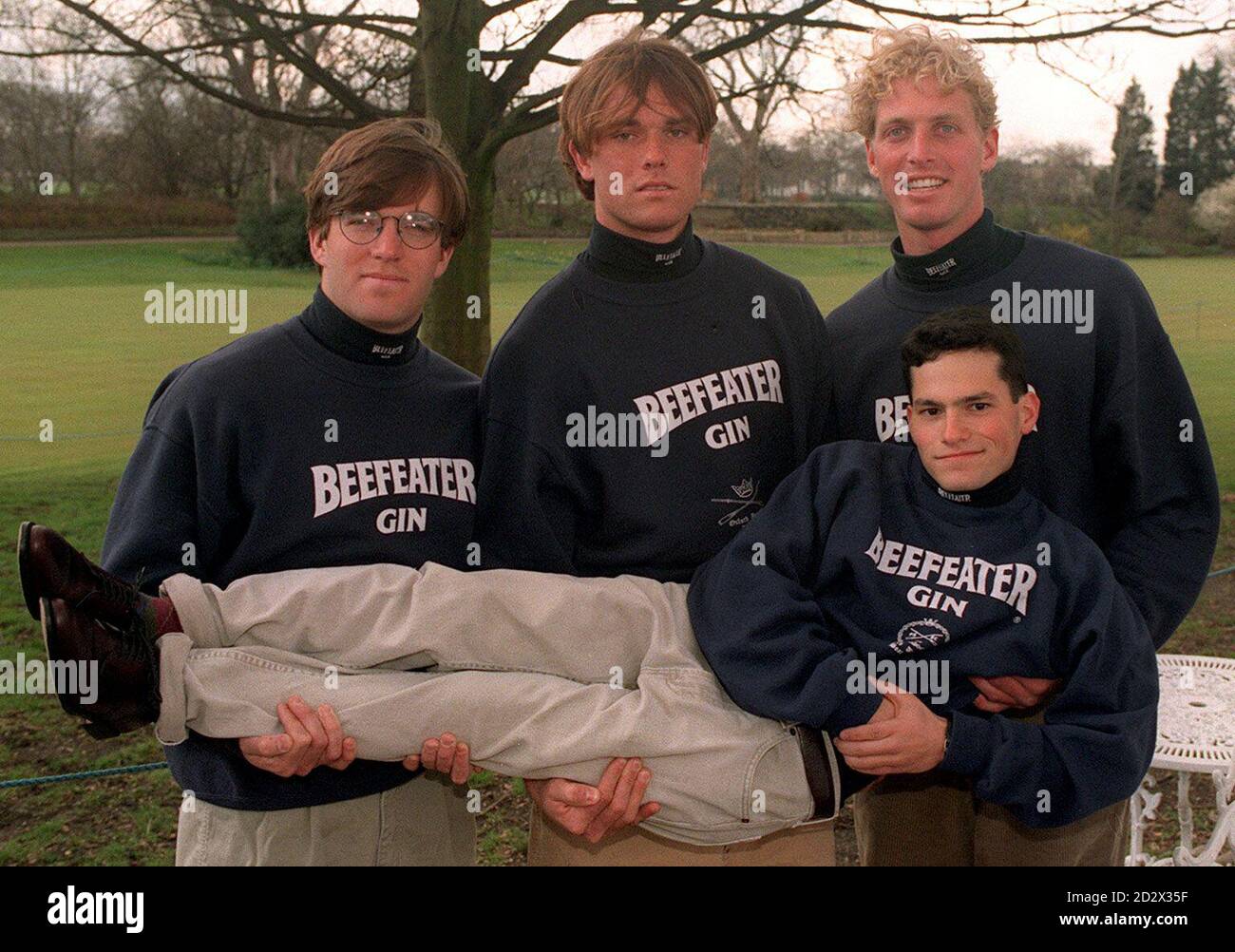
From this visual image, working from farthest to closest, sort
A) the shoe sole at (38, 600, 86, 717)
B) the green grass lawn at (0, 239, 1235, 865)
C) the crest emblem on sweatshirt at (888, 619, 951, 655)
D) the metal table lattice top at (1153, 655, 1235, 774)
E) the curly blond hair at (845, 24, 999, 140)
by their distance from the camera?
1. the green grass lawn at (0, 239, 1235, 865)
2. the metal table lattice top at (1153, 655, 1235, 774)
3. the curly blond hair at (845, 24, 999, 140)
4. the crest emblem on sweatshirt at (888, 619, 951, 655)
5. the shoe sole at (38, 600, 86, 717)

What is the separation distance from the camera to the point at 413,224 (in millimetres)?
2236

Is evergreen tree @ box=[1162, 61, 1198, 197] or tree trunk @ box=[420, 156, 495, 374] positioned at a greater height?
evergreen tree @ box=[1162, 61, 1198, 197]

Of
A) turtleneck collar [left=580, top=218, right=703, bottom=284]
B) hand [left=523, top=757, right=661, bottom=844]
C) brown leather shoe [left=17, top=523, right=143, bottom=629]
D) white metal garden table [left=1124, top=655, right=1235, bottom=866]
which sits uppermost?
turtleneck collar [left=580, top=218, right=703, bottom=284]

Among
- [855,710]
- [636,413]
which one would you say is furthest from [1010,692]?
[636,413]

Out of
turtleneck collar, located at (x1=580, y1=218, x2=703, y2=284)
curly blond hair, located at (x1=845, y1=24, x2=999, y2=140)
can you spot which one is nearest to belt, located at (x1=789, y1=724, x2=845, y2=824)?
turtleneck collar, located at (x1=580, y1=218, x2=703, y2=284)

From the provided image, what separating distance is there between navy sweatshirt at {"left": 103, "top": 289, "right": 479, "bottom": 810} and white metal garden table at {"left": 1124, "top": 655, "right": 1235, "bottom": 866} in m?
1.86

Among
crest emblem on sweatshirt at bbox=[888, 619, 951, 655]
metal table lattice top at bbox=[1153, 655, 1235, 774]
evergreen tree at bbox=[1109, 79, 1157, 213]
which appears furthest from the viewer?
evergreen tree at bbox=[1109, 79, 1157, 213]

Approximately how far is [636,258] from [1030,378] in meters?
0.80

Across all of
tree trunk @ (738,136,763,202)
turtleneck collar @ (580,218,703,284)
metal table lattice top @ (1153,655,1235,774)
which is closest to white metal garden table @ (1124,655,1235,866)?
metal table lattice top @ (1153,655,1235,774)

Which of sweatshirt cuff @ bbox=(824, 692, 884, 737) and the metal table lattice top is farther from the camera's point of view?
the metal table lattice top

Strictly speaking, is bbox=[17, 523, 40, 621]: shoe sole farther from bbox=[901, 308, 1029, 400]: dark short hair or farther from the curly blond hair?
the curly blond hair

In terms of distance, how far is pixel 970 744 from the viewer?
1.96m

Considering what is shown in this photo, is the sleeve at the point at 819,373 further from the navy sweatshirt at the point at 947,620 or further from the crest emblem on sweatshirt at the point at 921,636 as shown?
the crest emblem on sweatshirt at the point at 921,636

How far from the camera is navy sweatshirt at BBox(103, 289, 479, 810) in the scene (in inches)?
80.7
